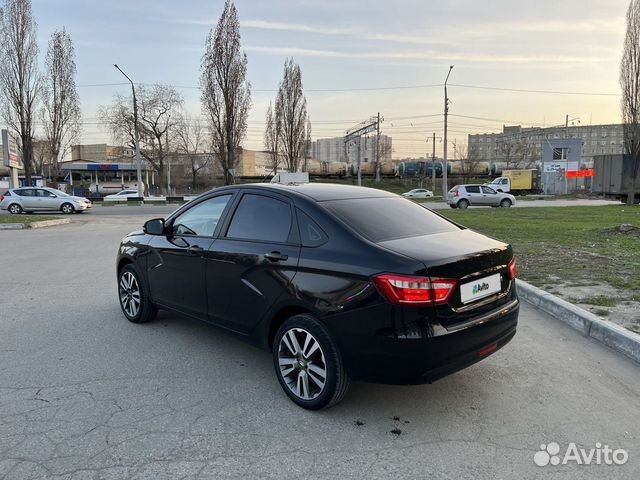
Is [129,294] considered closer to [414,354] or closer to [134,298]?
[134,298]

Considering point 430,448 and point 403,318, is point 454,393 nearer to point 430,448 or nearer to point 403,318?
point 430,448

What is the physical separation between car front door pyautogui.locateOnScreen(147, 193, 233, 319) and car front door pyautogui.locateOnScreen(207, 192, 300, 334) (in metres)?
0.17

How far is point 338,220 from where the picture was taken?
11.4ft

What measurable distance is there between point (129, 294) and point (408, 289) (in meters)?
3.77

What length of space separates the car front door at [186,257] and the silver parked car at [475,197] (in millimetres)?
27155

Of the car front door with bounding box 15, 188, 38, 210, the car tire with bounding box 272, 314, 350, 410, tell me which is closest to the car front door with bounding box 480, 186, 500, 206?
the car front door with bounding box 15, 188, 38, 210

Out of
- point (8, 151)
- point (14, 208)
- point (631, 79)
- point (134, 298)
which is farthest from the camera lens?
point (8, 151)

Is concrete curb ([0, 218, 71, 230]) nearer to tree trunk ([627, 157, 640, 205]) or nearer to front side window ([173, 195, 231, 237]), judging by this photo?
front side window ([173, 195, 231, 237])

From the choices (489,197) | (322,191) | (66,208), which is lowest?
(66,208)

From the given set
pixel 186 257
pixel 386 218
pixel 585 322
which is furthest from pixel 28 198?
pixel 585 322

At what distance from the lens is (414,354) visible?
2.92 meters

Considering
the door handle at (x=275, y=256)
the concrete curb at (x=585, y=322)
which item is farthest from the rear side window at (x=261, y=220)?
the concrete curb at (x=585, y=322)

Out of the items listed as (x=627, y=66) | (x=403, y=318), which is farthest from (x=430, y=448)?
(x=627, y=66)

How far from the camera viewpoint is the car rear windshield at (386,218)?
11.5 feet
